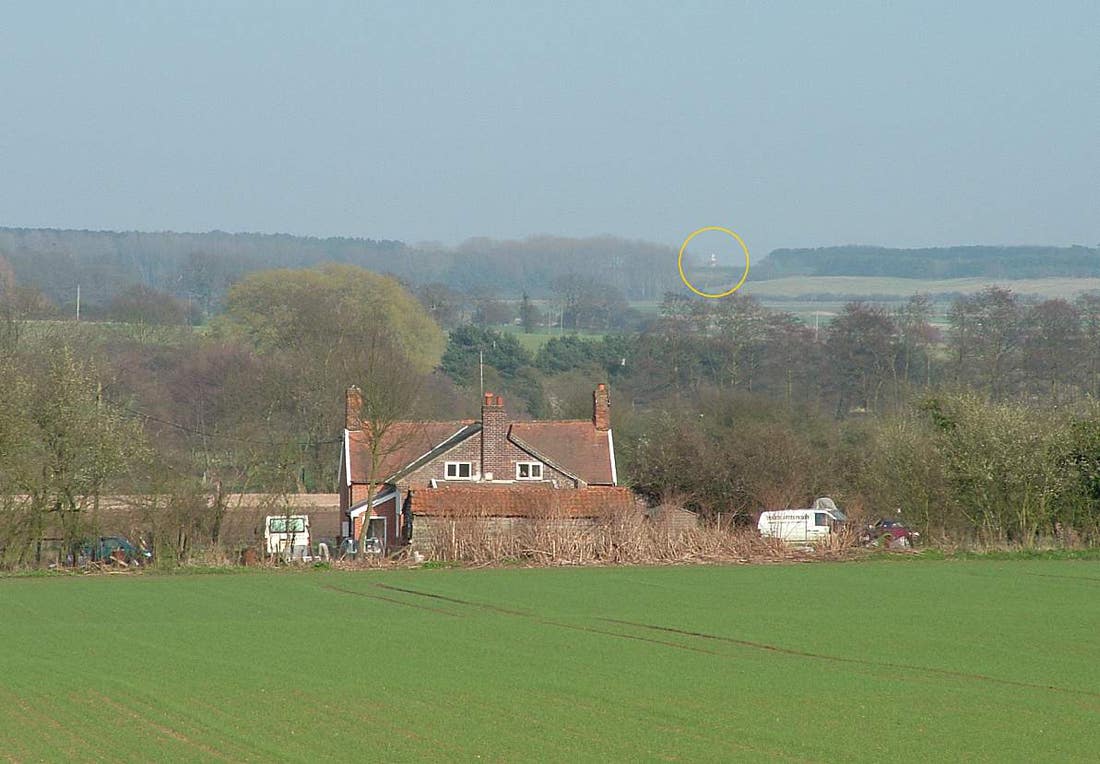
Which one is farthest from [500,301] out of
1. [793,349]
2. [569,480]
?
[569,480]

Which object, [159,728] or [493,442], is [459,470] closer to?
[493,442]

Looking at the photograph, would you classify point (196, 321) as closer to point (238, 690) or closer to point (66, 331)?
point (66, 331)

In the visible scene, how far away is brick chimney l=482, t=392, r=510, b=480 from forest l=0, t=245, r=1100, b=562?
2.87 meters

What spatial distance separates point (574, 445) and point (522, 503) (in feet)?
46.8

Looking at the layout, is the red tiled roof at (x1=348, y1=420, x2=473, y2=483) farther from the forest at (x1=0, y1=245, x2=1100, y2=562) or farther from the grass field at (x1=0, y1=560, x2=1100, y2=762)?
the grass field at (x1=0, y1=560, x2=1100, y2=762)

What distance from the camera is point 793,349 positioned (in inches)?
3445

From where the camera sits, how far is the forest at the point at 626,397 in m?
38.2

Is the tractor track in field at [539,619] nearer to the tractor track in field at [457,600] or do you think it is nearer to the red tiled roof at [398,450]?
the tractor track in field at [457,600]

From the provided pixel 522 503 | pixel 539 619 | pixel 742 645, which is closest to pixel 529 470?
pixel 522 503

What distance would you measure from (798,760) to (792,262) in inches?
4818

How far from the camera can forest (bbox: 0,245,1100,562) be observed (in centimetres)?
3822

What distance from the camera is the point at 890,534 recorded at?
4169 cm

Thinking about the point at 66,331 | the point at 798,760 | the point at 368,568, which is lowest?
the point at 368,568

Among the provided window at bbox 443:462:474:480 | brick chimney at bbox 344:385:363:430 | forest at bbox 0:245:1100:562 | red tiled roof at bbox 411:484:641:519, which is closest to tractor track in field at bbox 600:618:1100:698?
red tiled roof at bbox 411:484:641:519
